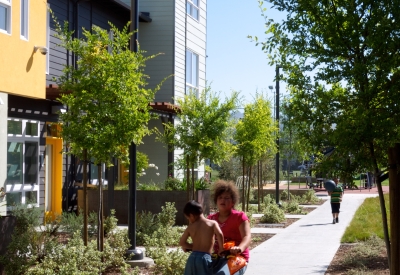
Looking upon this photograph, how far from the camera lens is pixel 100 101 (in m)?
11.4

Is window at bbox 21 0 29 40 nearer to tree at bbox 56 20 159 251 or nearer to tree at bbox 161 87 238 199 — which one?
tree at bbox 56 20 159 251

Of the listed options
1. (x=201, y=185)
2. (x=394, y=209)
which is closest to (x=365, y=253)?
(x=394, y=209)

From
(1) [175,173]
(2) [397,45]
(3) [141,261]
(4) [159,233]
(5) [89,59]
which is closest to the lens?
(2) [397,45]

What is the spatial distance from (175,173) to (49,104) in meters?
7.68

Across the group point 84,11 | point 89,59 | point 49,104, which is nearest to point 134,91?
point 89,59

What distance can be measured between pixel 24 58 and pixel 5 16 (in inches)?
36.4

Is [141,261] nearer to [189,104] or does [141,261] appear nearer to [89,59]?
[89,59]

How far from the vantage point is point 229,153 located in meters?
19.0

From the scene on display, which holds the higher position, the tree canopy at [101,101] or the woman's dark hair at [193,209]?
the tree canopy at [101,101]

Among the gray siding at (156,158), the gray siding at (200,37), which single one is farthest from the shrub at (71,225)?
the gray siding at (200,37)

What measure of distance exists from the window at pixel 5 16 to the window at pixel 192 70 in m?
14.4

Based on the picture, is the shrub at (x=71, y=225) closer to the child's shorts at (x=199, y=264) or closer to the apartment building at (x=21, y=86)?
the apartment building at (x=21, y=86)

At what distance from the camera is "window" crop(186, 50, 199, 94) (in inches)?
1093

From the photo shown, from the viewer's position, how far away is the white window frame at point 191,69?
27734 millimetres
